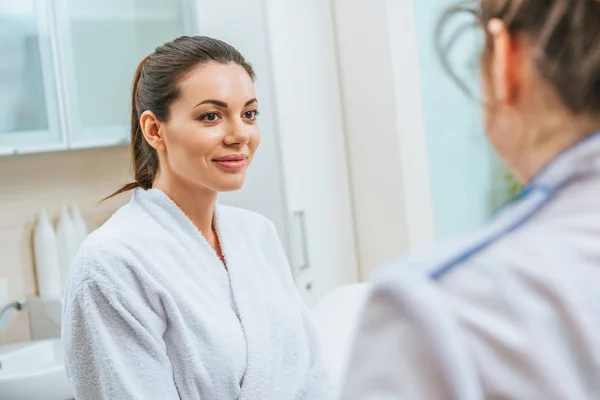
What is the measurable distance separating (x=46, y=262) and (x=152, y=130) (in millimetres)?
1020

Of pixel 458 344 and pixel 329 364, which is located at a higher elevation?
pixel 458 344

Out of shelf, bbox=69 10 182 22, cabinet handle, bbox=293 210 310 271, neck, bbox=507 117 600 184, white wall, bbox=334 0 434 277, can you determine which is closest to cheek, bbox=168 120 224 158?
neck, bbox=507 117 600 184

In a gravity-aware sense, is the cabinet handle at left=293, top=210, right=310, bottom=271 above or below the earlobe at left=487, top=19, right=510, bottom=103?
below

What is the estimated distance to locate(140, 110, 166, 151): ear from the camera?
A: 57.0 inches

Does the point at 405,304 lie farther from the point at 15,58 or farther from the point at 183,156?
the point at 15,58

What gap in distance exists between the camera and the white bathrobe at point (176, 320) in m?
1.25

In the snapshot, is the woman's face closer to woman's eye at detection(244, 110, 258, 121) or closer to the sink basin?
woman's eye at detection(244, 110, 258, 121)

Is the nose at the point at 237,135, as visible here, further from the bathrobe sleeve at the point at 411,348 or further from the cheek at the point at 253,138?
the bathrobe sleeve at the point at 411,348

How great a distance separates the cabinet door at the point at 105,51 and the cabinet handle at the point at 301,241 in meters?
0.60

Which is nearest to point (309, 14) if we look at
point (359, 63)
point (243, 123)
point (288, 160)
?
point (359, 63)

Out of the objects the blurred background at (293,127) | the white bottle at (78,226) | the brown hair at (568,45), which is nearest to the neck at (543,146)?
the brown hair at (568,45)

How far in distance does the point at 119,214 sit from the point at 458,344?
1.05 meters

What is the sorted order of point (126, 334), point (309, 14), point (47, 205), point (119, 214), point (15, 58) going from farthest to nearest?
point (309, 14)
point (47, 205)
point (15, 58)
point (119, 214)
point (126, 334)

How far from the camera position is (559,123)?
516 mm
